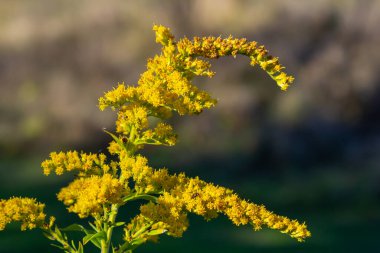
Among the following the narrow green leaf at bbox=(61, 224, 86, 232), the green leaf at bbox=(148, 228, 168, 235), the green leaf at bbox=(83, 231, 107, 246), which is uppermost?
the green leaf at bbox=(148, 228, 168, 235)

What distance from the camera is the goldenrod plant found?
40.7 feet

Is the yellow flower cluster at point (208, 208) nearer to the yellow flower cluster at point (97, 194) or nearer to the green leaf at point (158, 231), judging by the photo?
the green leaf at point (158, 231)

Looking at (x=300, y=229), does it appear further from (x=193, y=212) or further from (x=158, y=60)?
(x=158, y=60)

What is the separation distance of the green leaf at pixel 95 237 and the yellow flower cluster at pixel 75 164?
1146mm

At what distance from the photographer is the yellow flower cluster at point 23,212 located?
12500mm

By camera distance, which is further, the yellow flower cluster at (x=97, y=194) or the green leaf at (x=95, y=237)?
the green leaf at (x=95, y=237)

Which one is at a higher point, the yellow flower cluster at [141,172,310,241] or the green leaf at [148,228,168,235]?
the yellow flower cluster at [141,172,310,241]

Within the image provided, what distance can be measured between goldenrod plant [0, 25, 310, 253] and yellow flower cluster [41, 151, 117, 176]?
2 cm

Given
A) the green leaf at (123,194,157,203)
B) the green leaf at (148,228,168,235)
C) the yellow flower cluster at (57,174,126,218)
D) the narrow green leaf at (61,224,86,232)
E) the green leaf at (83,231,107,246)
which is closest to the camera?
the yellow flower cluster at (57,174,126,218)

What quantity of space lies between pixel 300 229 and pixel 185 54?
145 inches

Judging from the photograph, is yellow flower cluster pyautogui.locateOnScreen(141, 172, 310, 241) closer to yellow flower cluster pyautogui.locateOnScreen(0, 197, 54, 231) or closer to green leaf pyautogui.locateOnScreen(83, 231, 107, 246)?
green leaf pyautogui.locateOnScreen(83, 231, 107, 246)

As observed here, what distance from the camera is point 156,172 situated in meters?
12.9

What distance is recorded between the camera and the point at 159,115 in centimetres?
1334

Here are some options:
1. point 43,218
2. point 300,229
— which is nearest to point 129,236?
point 43,218
